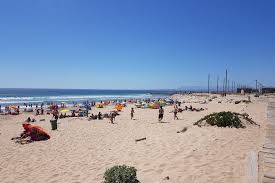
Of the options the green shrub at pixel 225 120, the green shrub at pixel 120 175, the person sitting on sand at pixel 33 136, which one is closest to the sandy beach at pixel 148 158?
the green shrub at pixel 225 120

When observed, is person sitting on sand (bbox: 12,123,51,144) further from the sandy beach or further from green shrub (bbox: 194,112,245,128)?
green shrub (bbox: 194,112,245,128)

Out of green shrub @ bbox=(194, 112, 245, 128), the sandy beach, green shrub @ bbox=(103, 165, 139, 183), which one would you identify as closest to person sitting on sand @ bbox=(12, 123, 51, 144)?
the sandy beach

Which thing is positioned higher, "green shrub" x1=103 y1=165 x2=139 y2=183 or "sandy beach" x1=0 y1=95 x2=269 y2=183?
"green shrub" x1=103 y1=165 x2=139 y2=183

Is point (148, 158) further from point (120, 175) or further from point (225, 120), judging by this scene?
point (225, 120)

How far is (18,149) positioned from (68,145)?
7.98 feet

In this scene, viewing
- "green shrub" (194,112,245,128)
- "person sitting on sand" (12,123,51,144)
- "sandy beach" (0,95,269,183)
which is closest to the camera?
"sandy beach" (0,95,269,183)

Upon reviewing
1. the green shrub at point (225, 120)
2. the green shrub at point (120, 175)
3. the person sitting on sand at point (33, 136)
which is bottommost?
the person sitting on sand at point (33, 136)

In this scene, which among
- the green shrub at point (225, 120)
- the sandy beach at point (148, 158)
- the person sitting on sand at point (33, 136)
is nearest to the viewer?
the sandy beach at point (148, 158)

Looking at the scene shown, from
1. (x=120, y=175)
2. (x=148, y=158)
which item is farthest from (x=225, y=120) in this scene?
(x=120, y=175)

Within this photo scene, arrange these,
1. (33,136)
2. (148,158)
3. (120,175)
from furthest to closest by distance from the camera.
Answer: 1. (33,136)
2. (148,158)
3. (120,175)

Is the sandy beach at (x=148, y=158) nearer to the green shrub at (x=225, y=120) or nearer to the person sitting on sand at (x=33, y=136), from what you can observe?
the green shrub at (x=225, y=120)

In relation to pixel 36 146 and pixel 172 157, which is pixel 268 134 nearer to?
pixel 172 157

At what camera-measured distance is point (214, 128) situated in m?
16.4

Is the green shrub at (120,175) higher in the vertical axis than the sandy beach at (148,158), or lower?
higher
